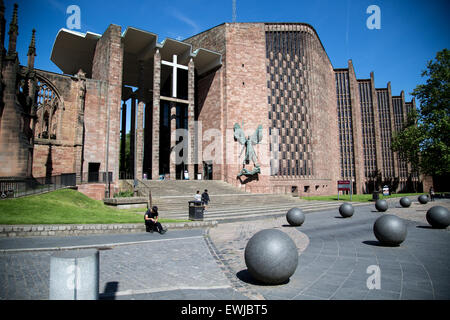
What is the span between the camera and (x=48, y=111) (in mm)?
26766

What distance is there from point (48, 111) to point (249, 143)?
963 inches

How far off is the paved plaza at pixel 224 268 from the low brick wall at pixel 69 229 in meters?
0.49

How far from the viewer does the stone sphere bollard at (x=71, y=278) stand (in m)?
3.47

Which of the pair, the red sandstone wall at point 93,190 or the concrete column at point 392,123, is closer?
the red sandstone wall at point 93,190

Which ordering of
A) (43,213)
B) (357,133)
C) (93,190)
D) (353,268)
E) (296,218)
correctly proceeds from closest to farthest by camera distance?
(353,268) → (43,213) → (296,218) → (93,190) → (357,133)

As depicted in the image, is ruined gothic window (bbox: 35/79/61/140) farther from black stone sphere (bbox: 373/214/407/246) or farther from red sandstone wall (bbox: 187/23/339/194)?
black stone sphere (bbox: 373/214/407/246)

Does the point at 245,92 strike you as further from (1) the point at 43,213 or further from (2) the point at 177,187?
(1) the point at 43,213

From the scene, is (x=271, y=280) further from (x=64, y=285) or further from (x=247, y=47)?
(x=247, y=47)

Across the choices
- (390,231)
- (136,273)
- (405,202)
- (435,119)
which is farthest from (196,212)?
(435,119)

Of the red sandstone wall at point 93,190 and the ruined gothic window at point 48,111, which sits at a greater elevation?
the ruined gothic window at point 48,111

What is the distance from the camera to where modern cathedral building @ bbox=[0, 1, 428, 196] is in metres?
25.1

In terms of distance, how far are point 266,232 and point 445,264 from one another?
4.69 m

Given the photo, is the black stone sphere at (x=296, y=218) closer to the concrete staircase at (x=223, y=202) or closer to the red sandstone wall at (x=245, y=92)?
the concrete staircase at (x=223, y=202)

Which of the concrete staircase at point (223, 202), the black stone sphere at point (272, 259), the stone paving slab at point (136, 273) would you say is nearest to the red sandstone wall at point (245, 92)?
the concrete staircase at point (223, 202)
